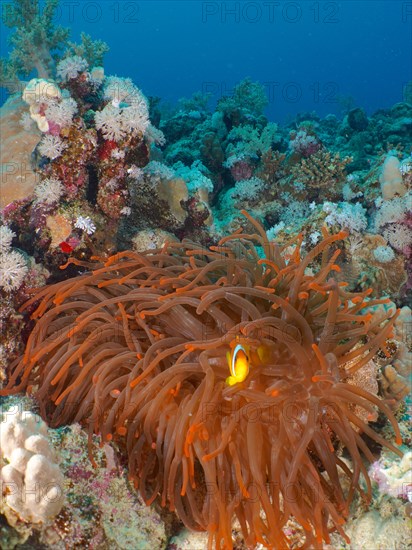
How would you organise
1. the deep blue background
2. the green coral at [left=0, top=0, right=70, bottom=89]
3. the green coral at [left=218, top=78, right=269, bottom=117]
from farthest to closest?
the deep blue background → the green coral at [left=218, top=78, right=269, bottom=117] → the green coral at [left=0, top=0, right=70, bottom=89]

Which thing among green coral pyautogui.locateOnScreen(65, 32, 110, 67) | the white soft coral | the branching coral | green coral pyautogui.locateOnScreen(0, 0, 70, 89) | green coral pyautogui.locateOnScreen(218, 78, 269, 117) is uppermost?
green coral pyautogui.locateOnScreen(218, 78, 269, 117)

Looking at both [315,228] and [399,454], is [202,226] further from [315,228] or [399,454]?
[399,454]

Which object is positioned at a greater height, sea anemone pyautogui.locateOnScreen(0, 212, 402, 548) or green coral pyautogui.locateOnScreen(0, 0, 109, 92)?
green coral pyautogui.locateOnScreen(0, 0, 109, 92)

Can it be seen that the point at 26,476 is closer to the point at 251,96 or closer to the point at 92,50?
the point at 92,50

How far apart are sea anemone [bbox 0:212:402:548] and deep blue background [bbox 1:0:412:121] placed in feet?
353

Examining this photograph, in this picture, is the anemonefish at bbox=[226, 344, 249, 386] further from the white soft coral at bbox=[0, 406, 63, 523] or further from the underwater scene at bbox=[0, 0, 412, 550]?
the white soft coral at bbox=[0, 406, 63, 523]

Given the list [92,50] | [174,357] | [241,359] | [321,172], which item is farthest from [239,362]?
[92,50]

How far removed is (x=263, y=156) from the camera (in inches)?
261

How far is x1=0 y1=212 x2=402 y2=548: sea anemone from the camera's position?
7.77 feet

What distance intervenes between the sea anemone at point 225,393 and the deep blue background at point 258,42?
353ft

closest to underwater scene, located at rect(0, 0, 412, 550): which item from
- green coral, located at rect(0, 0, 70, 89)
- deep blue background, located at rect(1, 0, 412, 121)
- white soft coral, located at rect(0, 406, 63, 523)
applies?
white soft coral, located at rect(0, 406, 63, 523)

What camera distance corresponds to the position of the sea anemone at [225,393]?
2.37m

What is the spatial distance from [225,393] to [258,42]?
145345 millimetres

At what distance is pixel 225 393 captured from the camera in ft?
8.03
